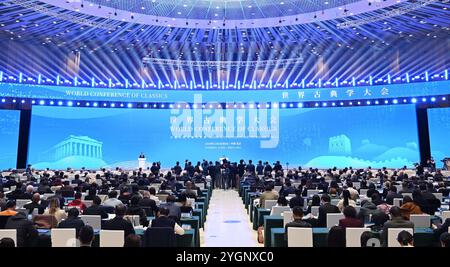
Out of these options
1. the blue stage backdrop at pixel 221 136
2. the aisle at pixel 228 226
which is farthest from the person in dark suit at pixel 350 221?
the blue stage backdrop at pixel 221 136

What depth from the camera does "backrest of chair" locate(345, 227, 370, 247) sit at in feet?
15.8

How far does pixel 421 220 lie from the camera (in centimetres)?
619

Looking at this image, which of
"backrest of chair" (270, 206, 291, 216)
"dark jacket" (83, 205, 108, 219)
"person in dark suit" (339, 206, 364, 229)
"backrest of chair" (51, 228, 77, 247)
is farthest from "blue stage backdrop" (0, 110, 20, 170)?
"person in dark suit" (339, 206, 364, 229)

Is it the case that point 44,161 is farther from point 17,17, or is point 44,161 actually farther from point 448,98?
point 448,98

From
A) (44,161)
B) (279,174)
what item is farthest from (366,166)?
(44,161)

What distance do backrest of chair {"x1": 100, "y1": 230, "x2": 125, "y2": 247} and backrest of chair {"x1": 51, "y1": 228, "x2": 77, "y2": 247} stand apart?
0.36 meters

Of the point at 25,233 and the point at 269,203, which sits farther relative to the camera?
the point at 269,203

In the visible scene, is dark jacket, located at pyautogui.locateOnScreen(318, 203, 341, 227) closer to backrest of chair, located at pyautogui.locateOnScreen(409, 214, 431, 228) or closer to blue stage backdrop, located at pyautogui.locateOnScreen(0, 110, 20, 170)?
backrest of chair, located at pyautogui.locateOnScreen(409, 214, 431, 228)

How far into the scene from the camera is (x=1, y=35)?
21.3 m

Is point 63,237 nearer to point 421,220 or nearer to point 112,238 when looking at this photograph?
point 112,238

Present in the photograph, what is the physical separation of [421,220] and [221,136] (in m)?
18.2

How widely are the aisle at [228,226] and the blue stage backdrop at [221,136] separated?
365 inches

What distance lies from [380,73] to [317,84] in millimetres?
3989

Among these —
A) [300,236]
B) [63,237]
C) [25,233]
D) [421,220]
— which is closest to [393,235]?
[300,236]
